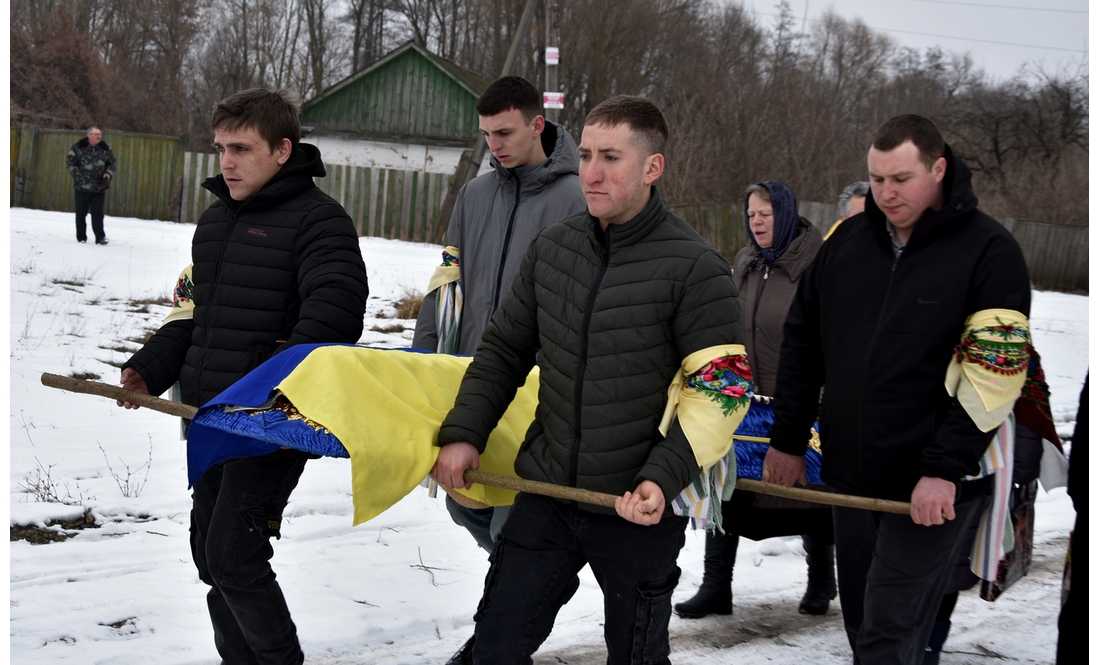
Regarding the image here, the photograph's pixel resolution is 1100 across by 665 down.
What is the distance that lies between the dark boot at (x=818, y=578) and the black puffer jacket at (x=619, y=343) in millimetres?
2358

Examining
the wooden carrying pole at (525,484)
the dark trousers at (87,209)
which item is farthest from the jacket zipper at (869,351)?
the dark trousers at (87,209)

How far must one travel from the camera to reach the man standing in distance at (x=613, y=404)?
2730 mm

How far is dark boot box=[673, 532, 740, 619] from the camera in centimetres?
471

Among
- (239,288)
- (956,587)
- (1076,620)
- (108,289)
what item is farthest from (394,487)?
(108,289)

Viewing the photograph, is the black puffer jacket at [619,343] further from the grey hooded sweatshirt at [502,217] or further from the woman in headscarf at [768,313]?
the woman in headscarf at [768,313]

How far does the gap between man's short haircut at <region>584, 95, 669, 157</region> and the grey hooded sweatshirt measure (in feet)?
3.34

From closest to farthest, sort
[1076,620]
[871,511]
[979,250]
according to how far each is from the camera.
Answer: [1076,620]
[979,250]
[871,511]

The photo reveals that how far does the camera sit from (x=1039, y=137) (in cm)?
3155

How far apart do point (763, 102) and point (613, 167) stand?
19588mm

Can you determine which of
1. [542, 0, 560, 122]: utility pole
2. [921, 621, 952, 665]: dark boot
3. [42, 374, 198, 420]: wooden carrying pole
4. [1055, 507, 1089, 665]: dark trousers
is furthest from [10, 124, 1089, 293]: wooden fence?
[1055, 507, 1089, 665]: dark trousers

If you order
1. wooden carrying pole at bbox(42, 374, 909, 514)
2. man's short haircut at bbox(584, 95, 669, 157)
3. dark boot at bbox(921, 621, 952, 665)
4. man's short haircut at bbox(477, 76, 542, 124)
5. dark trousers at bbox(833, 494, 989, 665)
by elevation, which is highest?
man's short haircut at bbox(477, 76, 542, 124)

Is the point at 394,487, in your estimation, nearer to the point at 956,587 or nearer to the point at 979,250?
the point at 979,250

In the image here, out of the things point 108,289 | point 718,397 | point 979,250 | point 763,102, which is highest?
point 763,102

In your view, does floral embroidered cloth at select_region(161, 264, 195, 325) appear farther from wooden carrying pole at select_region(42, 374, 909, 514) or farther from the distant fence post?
the distant fence post
